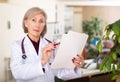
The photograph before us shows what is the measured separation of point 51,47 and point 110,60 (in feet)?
1.26

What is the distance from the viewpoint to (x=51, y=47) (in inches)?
47.3

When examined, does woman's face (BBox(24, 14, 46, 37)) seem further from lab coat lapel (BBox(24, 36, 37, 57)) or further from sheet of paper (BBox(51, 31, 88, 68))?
sheet of paper (BBox(51, 31, 88, 68))

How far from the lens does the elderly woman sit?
1217 mm

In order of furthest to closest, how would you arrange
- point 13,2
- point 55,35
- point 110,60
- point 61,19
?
point 61,19, point 55,35, point 13,2, point 110,60

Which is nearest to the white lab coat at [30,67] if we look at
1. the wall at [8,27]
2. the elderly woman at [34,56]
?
the elderly woman at [34,56]

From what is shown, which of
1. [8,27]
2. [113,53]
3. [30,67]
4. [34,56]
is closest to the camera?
[113,53]

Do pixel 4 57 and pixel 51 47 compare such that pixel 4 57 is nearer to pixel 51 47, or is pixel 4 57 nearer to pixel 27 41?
pixel 27 41

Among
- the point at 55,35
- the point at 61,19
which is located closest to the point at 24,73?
the point at 55,35

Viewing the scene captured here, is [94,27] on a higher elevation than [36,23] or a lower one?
lower

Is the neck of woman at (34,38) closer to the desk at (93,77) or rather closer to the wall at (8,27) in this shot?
the desk at (93,77)

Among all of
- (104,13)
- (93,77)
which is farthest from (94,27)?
(93,77)

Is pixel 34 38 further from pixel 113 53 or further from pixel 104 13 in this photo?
pixel 104 13

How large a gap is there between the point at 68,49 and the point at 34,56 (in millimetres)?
A: 223

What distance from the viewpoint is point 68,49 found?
1.30m
